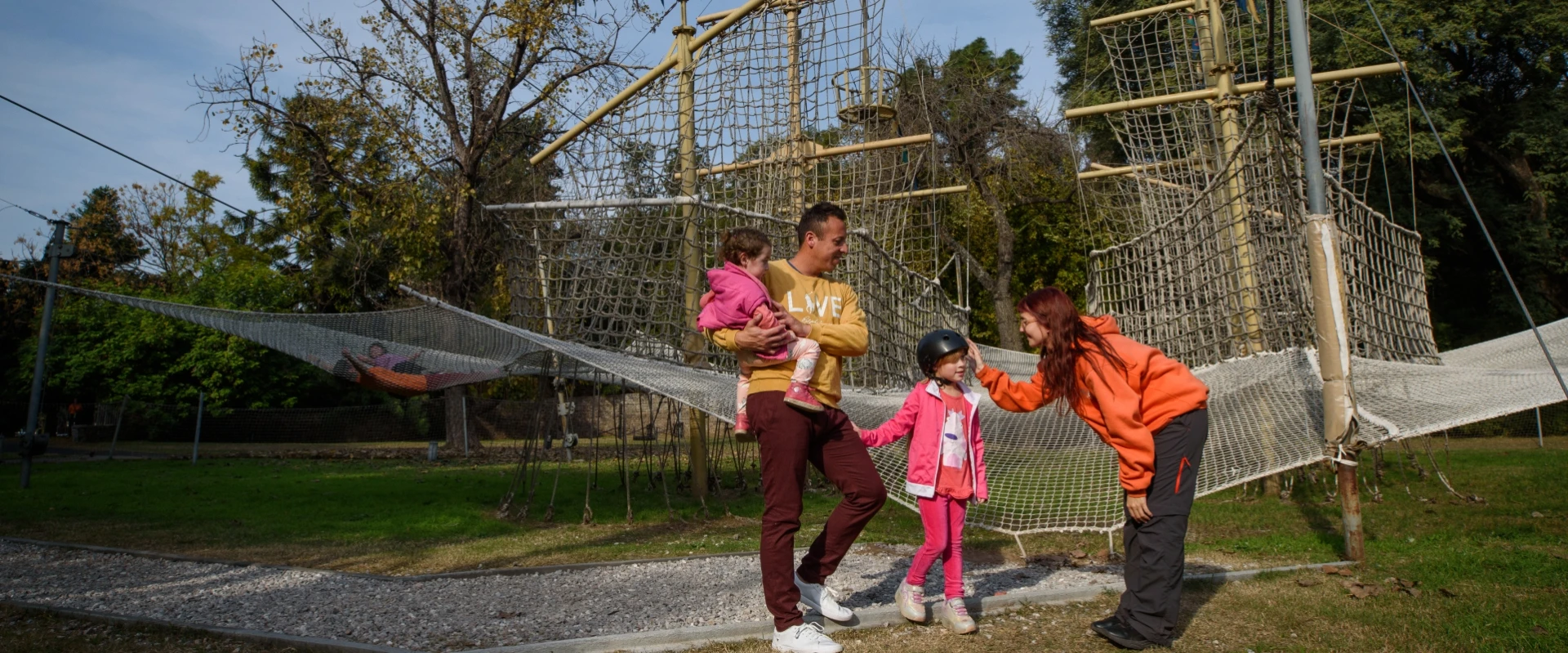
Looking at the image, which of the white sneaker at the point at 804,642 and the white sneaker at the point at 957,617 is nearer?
the white sneaker at the point at 804,642

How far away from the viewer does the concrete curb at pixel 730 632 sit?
3338mm

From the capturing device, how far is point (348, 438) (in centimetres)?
1969

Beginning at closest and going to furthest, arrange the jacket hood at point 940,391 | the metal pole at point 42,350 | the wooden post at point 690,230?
the jacket hood at point 940,391, the wooden post at point 690,230, the metal pole at point 42,350

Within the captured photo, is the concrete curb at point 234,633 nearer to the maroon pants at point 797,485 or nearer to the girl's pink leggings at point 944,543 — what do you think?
the maroon pants at point 797,485

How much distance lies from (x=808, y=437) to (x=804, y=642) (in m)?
0.65

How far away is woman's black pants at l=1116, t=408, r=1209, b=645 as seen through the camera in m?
3.38

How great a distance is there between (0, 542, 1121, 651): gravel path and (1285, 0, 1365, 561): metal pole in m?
1.16

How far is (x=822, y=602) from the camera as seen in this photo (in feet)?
11.8

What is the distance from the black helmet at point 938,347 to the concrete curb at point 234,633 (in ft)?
6.85

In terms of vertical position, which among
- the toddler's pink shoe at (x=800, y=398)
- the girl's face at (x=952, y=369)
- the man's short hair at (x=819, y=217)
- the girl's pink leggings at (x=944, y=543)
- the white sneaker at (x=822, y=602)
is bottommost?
the white sneaker at (x=822, y=602)

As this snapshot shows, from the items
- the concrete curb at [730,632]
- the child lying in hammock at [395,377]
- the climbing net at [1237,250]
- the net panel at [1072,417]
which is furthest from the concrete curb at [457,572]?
the climbing net at [1237,250]

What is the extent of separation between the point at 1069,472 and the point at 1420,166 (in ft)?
55.7

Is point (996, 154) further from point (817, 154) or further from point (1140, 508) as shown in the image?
point (1140, 508)

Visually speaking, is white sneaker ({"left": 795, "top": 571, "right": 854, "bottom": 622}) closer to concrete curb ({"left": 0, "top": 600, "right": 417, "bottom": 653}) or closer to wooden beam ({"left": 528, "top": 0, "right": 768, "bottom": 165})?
concrete curb ({"left": 0, "top": 600, "right": 417, "bottom": 653})
